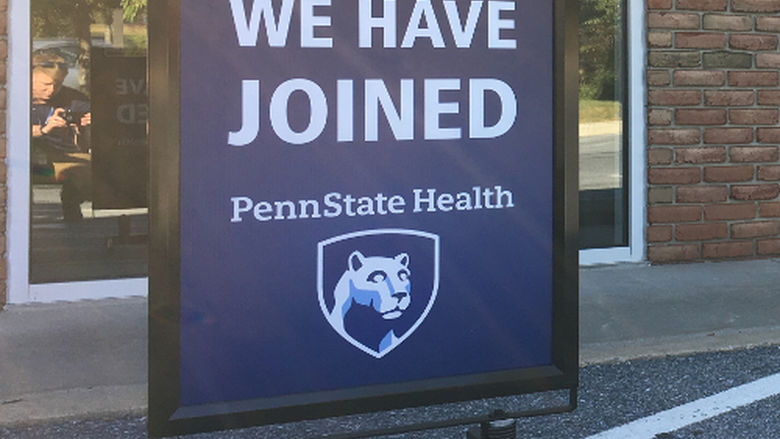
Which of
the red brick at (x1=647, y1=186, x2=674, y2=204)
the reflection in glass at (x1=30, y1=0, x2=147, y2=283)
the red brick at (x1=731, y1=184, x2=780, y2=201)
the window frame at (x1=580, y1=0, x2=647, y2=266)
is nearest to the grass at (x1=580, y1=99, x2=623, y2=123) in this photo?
the window frame at (x1=580, y1=0, x2=647, y2=266)

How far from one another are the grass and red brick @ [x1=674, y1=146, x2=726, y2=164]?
547 millimetres

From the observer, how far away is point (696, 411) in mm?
4238

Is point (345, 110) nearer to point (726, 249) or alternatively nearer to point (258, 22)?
point (258, 22)

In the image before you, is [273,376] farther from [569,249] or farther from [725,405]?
[725,405]

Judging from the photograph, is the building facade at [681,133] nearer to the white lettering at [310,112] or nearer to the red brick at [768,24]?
the red brick at [768,24]

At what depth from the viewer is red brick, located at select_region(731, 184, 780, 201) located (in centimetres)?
785

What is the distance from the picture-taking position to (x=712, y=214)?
7.78 m

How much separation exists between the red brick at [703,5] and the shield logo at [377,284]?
5.01 m

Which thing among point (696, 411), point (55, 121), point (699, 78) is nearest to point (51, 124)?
point (55, 121)

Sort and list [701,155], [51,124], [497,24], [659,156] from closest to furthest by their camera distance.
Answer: [497,24]
[51,124]
[659,156]
[701,155]

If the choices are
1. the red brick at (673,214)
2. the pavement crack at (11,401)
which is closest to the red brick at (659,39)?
the red brick at (673,214)

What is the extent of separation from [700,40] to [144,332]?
15.5 feet

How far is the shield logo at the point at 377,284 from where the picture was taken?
3223 millimetres

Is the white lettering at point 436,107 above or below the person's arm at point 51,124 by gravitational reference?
below
